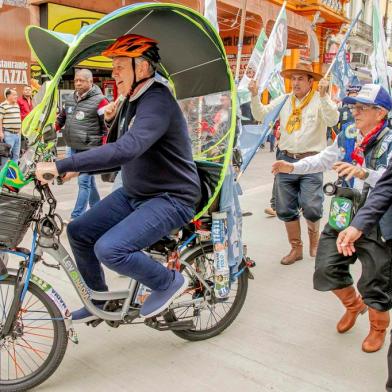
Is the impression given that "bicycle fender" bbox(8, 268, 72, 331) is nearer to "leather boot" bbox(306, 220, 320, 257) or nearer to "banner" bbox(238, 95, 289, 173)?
"banner" bbox(238, 95, 289, 173)

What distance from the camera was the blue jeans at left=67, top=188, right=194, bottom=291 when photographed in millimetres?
2686

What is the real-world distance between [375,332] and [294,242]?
193cm

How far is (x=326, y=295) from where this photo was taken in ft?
14.1

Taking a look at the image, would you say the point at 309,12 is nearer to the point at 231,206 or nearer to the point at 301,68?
the point at 301,68

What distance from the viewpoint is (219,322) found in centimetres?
352

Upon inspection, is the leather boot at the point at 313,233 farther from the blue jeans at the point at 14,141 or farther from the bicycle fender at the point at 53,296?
the blue jeans at the point at 14,141

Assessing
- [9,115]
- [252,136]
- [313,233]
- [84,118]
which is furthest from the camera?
[9,115]

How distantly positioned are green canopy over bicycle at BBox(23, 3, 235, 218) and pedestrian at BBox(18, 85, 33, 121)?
748 centimetres

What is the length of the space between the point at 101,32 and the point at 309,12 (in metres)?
21.3

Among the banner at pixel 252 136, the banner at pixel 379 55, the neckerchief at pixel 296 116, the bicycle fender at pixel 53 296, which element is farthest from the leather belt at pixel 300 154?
the bicycle fender at pixel 53 296

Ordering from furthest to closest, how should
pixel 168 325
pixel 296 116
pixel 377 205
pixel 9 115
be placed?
pixel 9 115 → pixel 296 116 → pixel 168 325 → pixel 377 205

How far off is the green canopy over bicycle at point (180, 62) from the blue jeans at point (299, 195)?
1.61m

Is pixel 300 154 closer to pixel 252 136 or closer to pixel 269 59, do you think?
pixel 252 136

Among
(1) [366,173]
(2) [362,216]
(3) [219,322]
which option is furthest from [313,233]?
(2) [362,216]
